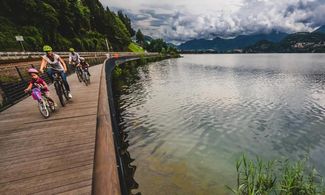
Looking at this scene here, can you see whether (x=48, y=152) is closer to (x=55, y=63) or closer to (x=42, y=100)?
(x=42, y=100)

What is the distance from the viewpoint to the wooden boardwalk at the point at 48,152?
374cm

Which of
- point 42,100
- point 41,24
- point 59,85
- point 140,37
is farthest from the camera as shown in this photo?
point 140,37

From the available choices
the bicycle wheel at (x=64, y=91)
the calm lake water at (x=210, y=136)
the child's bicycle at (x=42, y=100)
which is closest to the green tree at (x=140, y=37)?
the calm lake water at (x=210, y=136)

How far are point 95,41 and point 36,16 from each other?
1031 inches

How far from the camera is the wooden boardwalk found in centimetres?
374

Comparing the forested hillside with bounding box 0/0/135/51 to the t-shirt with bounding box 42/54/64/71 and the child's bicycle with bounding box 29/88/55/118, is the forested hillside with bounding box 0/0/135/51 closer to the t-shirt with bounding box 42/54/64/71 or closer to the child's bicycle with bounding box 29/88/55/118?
the t-shirt with bounding box 42/54/64/71

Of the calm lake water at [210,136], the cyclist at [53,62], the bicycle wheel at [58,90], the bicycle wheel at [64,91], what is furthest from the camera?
the bicycle wheel at [64,91]

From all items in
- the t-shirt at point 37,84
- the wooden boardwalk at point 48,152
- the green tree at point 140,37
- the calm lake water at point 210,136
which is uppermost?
the t-shirt at point 37,84

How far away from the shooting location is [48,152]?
4969mm

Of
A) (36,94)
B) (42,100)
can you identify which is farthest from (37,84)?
(42,100)

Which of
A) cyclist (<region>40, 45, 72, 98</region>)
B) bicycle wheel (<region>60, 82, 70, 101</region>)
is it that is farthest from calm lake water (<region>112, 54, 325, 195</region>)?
cyclist (<region>40, 45, 72, 98</region>)

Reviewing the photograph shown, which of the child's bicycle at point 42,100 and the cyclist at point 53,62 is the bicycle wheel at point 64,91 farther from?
the child's bicycle at point 42,100

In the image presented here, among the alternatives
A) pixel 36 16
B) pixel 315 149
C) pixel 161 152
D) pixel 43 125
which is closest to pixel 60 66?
pixel 43 125

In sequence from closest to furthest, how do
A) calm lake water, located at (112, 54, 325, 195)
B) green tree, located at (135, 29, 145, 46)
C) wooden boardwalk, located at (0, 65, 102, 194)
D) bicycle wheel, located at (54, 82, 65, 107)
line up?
wooden boardwalk, located at (0, 65, 102, 194) → calm lake water, located at (112, 54, 325, 195) → bicycle wheel, located at (54, 82, 65, 107) → green tree, located at (135, 29, 145, 46)
